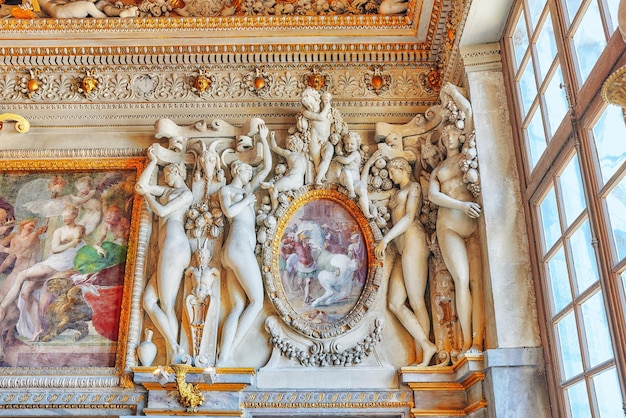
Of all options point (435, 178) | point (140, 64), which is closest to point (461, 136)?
point (435, 178)

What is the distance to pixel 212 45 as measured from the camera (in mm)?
6680

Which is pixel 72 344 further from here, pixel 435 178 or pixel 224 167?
pixel 435 178

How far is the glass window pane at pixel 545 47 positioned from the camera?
15.1 ft

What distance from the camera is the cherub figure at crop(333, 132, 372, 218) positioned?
6223mm

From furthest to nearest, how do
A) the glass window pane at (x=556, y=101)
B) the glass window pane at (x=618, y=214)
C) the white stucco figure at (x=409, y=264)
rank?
the white stucco figure at (x=409, y=264) < the glass window pane at (x=556, y=101) < the glass window pane at (x=618, y=214)

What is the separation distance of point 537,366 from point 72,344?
3968 millimetres

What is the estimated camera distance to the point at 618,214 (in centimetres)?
360

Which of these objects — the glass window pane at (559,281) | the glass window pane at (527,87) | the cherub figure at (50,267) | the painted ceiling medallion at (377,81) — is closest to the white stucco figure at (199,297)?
the cherub figure at (50,267)

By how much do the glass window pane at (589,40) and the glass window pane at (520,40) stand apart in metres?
1.14

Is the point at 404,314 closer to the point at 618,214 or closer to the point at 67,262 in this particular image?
the point at 618,214

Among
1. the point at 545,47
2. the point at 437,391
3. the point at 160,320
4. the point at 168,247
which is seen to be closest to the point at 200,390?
the point at 160,320

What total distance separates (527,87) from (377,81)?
181 centimetres

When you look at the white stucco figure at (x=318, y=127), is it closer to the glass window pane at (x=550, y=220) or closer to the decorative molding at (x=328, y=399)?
the decorative molding at (x=328, y=399)

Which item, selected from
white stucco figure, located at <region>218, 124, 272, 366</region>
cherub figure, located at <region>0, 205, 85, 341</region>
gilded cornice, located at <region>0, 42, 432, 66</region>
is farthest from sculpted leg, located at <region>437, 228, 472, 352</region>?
cherub figure, located at <region>0, 205, 85, 341</region>
